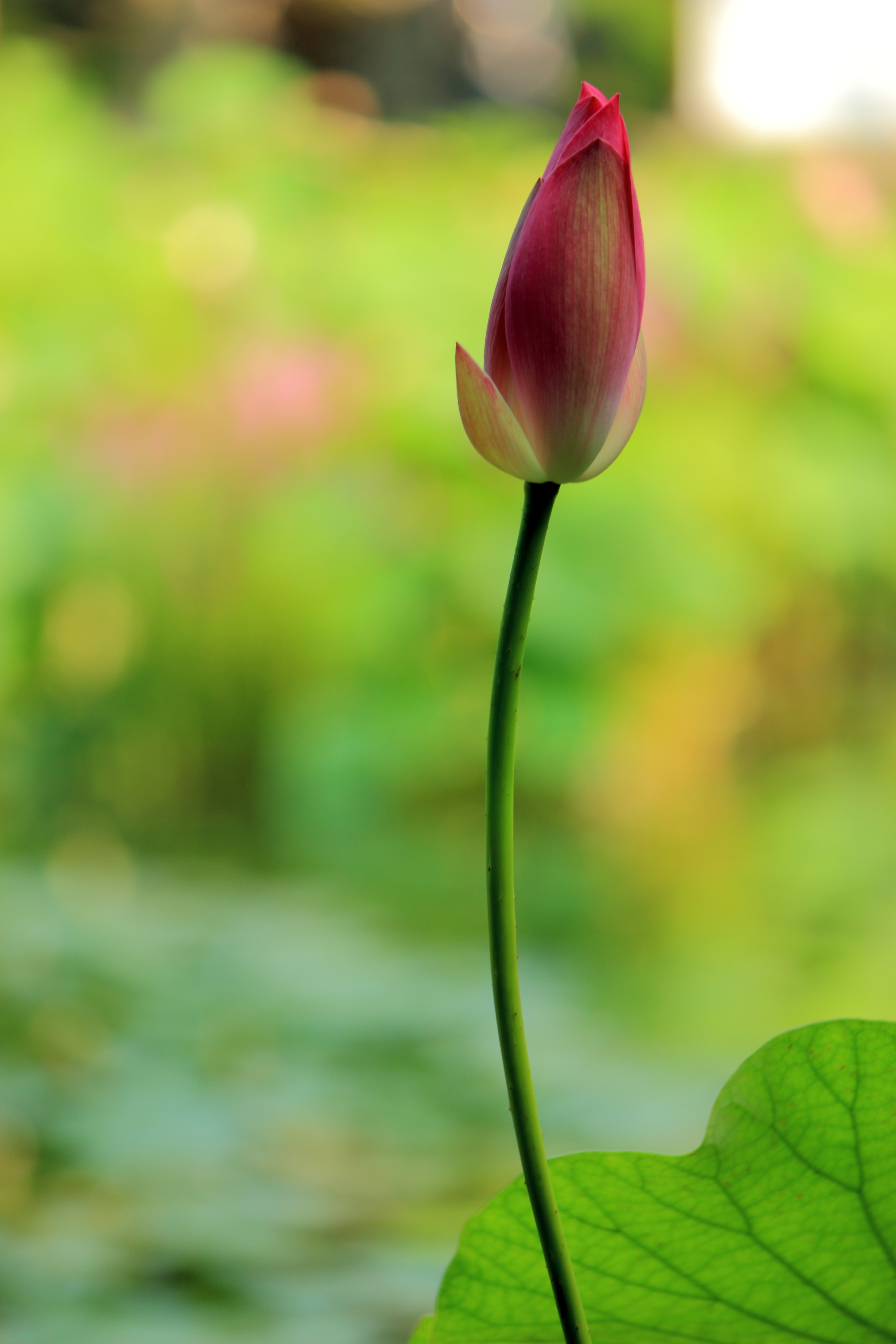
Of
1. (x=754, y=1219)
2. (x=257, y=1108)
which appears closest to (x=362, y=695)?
(x=257, y=1108)

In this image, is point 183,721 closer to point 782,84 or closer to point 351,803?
point 351,803

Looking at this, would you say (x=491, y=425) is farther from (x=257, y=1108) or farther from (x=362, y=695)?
(x=362, y=695)

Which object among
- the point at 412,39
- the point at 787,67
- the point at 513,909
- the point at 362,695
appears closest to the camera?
the point at 513,909

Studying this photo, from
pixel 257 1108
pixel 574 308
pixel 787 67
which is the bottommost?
pixel 574 308

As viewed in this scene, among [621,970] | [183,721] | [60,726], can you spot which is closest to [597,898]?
[621,970]

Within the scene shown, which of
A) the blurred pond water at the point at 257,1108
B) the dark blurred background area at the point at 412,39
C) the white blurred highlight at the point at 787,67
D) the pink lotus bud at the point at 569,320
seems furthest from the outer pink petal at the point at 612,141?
the white blurred highlight at the point at 787,67

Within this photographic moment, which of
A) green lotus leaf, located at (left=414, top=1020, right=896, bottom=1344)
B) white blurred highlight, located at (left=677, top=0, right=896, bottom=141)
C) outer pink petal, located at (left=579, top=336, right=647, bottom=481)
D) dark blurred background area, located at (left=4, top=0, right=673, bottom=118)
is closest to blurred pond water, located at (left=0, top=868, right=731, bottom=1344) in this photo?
green lotus leaf, located at (left=414, top=1020, right=896, bottom=1344)

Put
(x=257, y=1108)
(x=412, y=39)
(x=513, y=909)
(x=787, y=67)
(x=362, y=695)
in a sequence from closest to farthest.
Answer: (x=513, y=909) < (x=257, y=1108) < (x=362, y=695) < (x=412, y=39) < (x=787, y=67)
